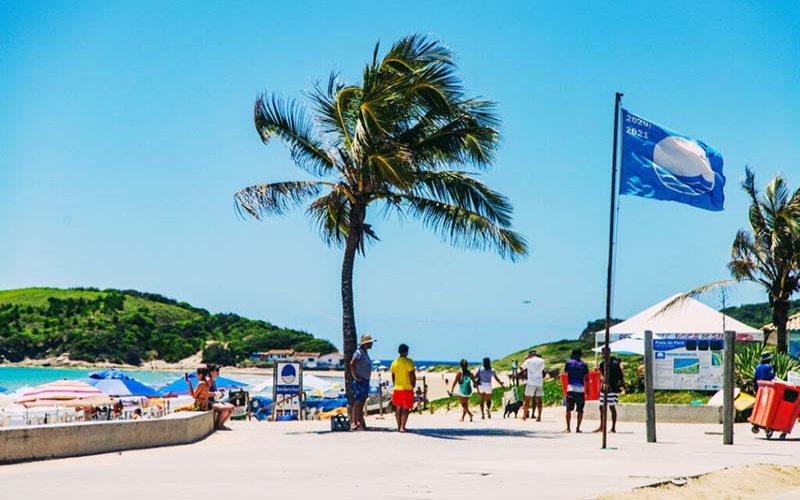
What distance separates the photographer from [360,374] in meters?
17.9

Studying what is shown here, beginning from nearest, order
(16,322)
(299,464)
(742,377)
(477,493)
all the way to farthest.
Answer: (477,493) < (299,464) < (742,377) < (16,322)

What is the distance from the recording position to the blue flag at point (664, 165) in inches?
607

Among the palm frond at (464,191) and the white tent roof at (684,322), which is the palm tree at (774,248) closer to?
the white tent roof at (684,322)

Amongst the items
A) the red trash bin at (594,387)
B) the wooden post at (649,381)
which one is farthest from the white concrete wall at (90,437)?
the red trash bin at (594,387)

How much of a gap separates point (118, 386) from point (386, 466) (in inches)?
1076

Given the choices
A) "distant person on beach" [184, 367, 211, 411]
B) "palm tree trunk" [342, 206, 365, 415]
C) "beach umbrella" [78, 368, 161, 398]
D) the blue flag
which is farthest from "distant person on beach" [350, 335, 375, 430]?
"beach umbrella" [78, 368, 161, 398]

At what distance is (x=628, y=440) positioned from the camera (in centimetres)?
1680

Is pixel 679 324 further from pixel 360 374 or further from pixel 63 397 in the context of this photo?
pixel 63 397

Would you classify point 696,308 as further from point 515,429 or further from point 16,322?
point 16,322

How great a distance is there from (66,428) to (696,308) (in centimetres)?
2124

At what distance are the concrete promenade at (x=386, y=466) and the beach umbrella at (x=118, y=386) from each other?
64.6 feet

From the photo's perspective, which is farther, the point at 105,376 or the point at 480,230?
the point at 105,376

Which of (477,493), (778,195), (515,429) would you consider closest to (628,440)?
(515,429)

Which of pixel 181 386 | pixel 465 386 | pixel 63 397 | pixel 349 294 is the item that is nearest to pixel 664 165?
pixel 349 294
